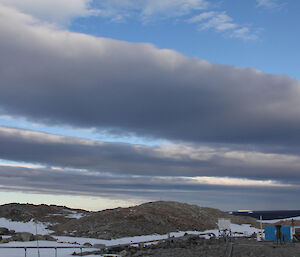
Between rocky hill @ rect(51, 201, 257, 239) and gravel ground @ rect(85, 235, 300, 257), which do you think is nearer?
gravel ground @ rect(85, 235, 300, 257)

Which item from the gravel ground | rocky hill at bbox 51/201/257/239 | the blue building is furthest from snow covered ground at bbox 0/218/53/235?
the blue building

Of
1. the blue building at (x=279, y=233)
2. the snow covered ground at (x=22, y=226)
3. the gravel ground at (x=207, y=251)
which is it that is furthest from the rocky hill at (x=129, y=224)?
the blue building at (x=279, y=233)

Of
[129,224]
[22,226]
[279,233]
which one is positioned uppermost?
[279,233]

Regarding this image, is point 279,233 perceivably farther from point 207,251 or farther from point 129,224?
point 129,224

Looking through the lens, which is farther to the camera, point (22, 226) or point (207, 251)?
point (22, 226)

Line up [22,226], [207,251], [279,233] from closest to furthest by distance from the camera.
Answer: [207,251] < [279,233] < [22,226]

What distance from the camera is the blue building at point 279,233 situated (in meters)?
41.2

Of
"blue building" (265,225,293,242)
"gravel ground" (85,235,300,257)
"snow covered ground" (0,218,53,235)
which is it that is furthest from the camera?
"snow covered ground" (0,218,53,235)

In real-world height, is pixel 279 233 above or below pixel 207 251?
above

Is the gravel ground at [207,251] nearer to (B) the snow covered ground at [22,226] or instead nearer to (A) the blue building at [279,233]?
(A) the blue building at [279,233]

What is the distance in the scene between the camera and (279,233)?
133 ft

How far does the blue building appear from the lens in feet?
135

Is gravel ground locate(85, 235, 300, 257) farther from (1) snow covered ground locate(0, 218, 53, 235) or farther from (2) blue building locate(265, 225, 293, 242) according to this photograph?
(1) snow covered ground locate(0, 218, 53, 235)

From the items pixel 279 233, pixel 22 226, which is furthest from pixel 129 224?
pixel 279 233
